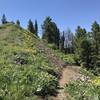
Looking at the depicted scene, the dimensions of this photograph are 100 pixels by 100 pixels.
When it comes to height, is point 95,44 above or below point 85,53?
above

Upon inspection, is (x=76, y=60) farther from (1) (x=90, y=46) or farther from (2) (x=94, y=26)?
(2) (x=94, y=26)

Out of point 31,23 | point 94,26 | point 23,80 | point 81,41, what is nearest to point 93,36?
point 94,26

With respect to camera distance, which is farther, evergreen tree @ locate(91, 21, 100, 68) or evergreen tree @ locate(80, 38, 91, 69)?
evergreen tree @ locate(80, 38, 91, 69)

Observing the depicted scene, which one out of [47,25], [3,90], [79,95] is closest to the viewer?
[3,90]

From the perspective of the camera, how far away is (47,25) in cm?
7919

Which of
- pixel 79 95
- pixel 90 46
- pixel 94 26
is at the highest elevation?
pixel 94 26

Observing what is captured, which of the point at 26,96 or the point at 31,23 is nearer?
the point at 26,96

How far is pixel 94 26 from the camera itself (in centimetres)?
6525

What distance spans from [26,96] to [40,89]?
7.23ft

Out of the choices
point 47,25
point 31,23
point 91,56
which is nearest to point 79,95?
point 91,56

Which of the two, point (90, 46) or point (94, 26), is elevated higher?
point (94, 26)

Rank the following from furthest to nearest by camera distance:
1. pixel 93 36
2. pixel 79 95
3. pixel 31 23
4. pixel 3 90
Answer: pixel 31 23, pixel 93 36, pixel 79 95, pixel 3 90

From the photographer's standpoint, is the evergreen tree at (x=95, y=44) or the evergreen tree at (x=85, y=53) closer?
the evergreen tree at (x=95, y=44)

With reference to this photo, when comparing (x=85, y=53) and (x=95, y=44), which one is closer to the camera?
(x=85, y=53)
